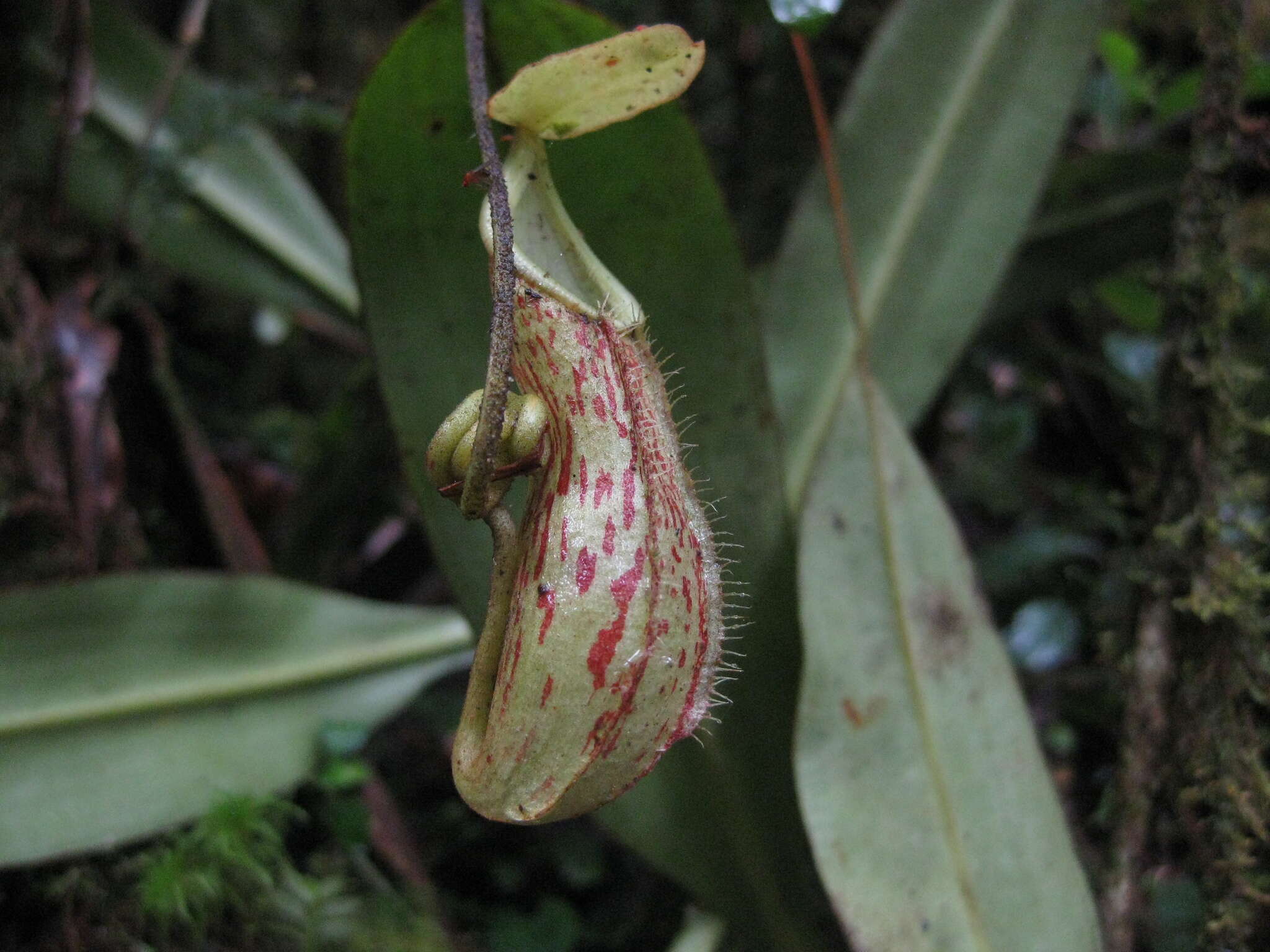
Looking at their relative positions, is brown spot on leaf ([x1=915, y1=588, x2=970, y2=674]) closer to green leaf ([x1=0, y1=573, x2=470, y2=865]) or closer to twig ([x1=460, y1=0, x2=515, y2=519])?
twig ([x1=460, y1=0, x2=515, y2=519])

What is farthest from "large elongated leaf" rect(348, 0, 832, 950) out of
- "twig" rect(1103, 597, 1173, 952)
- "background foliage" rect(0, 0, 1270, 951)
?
"twig" rect(1103, 597, 1173, 952)

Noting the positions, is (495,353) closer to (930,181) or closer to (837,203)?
(837,203)

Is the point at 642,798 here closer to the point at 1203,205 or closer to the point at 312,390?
the point at 1203,205

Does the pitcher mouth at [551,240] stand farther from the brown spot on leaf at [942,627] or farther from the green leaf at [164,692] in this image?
the green leaf at [164,692]

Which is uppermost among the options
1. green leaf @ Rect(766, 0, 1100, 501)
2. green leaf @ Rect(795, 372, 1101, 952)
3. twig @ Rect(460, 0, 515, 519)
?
twig @ Rect(460, 0, 515, 519)

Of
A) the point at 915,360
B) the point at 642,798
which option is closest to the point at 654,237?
the point at 915,360

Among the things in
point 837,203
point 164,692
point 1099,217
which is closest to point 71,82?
point 164,692

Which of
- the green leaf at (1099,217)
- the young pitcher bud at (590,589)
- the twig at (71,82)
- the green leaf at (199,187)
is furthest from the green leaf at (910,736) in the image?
the twig at (71,82)
